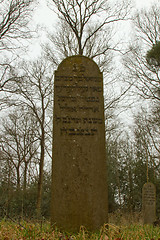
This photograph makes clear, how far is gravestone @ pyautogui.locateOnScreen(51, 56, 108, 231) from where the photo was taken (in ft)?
14.0

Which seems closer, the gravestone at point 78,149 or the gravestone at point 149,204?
the gravestone at point 78,149

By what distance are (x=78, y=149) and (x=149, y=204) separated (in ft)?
25.9

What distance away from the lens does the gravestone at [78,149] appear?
425 centimetres

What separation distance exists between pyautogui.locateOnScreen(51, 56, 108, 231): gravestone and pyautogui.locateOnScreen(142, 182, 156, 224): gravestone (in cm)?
716

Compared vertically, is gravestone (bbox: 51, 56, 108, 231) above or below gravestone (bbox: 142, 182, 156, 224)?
above

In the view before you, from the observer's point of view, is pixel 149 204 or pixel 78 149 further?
pixel 149 204

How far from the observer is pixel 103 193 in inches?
173

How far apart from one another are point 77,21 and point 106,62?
10.3 feet

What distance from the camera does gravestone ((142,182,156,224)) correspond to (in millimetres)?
10531

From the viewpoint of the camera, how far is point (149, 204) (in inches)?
428

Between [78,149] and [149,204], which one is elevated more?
[78,149]

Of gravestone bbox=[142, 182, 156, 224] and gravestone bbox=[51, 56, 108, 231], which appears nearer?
gravestone bbox=[51, 56, 108, 231]

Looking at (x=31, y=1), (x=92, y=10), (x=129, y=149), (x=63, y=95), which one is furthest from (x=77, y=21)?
Answer: (x=129, y=149)

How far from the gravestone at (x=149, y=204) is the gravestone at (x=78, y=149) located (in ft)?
23.5
